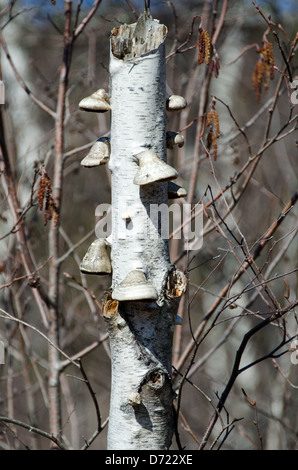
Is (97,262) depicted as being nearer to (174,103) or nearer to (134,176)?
(134,176)

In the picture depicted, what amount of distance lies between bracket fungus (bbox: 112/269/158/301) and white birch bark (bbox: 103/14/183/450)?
64mm

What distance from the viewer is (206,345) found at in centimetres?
623

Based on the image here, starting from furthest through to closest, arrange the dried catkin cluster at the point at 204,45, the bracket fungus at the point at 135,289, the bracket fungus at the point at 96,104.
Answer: the dried catkin cluster at the point at 204,45 → the bracket fungus at the point at 96,104 → the bracket fungus at the point at 135,289

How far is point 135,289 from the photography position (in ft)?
4.84

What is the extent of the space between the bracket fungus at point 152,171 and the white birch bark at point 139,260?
3.2 inches

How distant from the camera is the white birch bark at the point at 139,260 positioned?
1.57 meters

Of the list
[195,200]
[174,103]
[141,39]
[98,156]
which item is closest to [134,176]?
[98,156]

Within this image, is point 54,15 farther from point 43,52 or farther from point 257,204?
point 257,204

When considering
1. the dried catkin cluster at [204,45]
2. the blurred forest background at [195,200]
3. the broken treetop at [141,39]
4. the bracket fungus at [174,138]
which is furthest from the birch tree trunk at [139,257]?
the blurred forest background at [195,200]

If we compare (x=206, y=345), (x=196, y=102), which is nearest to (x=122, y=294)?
(x=206, y=345)

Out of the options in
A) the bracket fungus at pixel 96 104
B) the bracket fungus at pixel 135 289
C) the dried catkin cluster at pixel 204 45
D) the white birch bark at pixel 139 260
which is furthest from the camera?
the dried catkin cluster at pixel 204 45

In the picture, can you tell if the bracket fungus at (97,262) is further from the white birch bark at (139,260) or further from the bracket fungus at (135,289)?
the bracket fungus at (135,289)

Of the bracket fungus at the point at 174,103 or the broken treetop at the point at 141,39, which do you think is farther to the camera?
the bracket fungus at the point at 174,103
